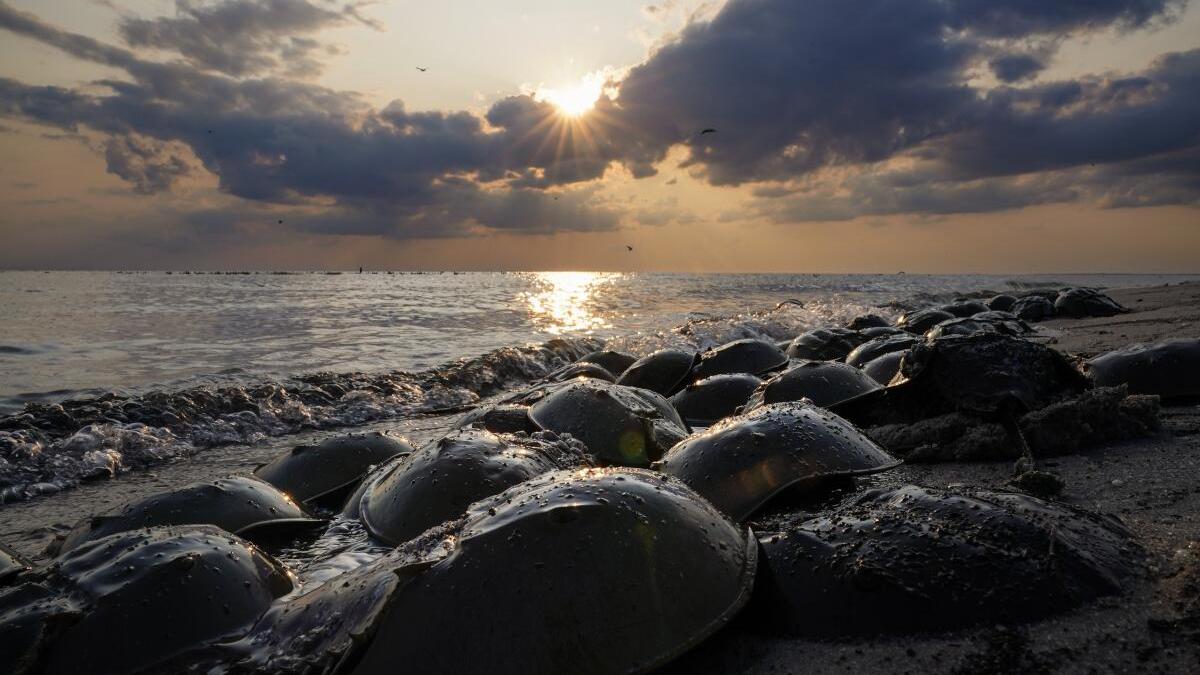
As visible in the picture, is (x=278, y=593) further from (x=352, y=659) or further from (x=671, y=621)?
(x=671, y=621)

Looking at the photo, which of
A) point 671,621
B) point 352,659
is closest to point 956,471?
point 671,621

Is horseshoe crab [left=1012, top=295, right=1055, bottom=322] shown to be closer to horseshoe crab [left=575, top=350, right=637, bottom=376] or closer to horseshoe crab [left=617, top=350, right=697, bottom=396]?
horseshoe crab [left=575, top=350, right=637, bottom=376]

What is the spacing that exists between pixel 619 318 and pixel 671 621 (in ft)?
59.3

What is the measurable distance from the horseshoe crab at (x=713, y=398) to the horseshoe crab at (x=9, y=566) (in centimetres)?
392

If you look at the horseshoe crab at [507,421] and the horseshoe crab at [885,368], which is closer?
the horseshoe crab at [507,421]

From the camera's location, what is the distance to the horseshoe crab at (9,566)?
2.56 meters

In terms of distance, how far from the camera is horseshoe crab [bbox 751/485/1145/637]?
1711 millimetres

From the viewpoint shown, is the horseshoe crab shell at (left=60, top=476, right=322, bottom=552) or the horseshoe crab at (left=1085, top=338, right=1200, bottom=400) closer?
the horseshoe crab shell at (left=60, top=476, right=322, bottom=552)

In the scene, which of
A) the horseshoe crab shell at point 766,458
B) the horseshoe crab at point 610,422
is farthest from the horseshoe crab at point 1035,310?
the horseshoe crab shell at point 766,458

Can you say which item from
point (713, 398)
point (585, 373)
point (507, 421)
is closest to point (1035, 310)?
point (585, 373)

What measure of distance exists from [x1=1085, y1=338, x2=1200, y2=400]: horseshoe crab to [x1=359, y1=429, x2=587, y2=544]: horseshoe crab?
3742 mm

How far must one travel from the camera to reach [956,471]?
10.7ft

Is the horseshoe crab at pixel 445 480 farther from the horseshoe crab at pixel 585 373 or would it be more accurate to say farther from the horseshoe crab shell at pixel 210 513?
the horseshoe crab at pixel 585 373

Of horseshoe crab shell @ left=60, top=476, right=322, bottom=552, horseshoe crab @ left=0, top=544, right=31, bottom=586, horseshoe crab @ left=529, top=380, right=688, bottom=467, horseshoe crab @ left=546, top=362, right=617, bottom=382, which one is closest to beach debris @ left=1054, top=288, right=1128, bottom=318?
horseshoe crab @ left=546, top=362, right=617, bottom=382
